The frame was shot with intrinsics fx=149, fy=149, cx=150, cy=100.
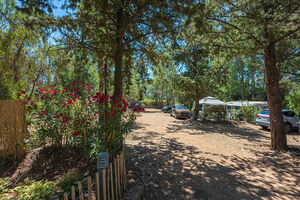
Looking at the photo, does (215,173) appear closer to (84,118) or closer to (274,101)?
(84,118)

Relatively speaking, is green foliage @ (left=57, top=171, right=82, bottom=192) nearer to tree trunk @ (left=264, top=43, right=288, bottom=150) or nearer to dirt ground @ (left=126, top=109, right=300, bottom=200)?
dirt ground @ (left=126, top=109, right=300, bottom=200)

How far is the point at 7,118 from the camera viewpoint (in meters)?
4.36

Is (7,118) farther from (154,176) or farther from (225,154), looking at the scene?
(225,154)

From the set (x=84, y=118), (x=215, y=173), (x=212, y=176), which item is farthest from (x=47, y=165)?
(x=215, y=173)

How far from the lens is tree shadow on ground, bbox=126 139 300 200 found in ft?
9.34

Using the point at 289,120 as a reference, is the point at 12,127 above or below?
above

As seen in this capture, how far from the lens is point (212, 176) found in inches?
138

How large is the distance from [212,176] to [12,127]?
18.6 feet

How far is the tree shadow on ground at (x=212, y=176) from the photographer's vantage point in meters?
2.85

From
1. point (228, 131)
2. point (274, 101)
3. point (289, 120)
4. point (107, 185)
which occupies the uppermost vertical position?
point (274, 101)

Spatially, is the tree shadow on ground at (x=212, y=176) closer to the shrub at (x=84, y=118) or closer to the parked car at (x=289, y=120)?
the shrub at (x=84, y=118)

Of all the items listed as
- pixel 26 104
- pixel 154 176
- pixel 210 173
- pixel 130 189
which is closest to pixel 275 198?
pixel 210 173

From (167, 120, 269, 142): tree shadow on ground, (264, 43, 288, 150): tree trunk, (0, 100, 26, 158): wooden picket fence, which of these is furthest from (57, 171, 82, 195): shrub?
(167, 120, 269, 142): tree shadow on ground

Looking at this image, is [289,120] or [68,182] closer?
[68,182]
